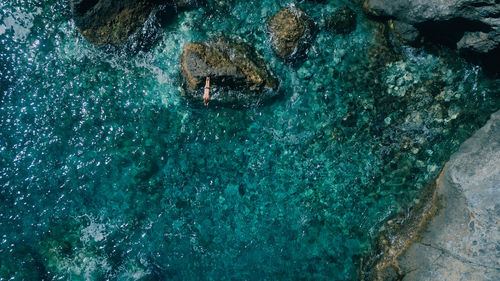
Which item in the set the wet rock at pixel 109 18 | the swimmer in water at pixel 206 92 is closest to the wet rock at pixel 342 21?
the swimmer in water at pixel 206 92

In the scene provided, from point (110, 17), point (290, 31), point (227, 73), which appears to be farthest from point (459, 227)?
point (110, 17)

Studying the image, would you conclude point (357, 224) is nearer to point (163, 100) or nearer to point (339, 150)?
point (339, 150)

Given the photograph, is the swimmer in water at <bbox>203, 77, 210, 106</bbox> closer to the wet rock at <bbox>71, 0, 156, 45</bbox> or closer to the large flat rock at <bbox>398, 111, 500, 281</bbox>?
the wet rock at <bbox>71, 0, 156, 45</bbox>

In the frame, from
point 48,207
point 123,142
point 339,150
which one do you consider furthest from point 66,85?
point 339,150

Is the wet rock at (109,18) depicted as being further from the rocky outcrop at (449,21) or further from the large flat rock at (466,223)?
the large flat rock at (466,223)

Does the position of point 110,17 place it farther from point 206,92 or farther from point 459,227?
point 459,227

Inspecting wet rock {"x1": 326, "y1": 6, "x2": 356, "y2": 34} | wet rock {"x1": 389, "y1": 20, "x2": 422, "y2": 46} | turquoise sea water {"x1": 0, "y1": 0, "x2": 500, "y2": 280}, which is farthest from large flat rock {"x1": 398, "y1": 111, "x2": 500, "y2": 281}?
wet rock {"x1": 326, "y1": 6, "x2": 356, "y2": 34}
